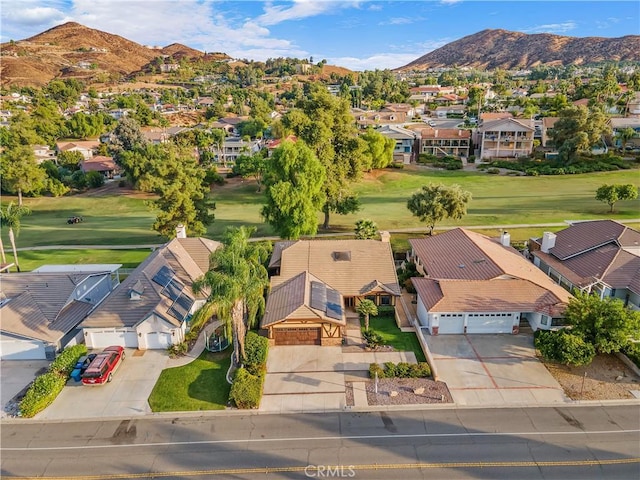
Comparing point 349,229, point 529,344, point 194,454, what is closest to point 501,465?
point 529,344

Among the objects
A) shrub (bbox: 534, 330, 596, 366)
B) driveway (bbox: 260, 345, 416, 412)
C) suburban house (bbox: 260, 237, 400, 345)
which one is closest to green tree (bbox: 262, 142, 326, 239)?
suburban house (bbox: 260, 237, 400, 345)

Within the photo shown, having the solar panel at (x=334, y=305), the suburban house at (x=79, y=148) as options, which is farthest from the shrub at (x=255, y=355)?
the suburban house at (x=79, y=148)

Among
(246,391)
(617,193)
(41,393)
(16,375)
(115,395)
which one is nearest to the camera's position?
(246,391)

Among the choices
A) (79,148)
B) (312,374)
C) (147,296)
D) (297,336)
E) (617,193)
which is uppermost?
(79,148)

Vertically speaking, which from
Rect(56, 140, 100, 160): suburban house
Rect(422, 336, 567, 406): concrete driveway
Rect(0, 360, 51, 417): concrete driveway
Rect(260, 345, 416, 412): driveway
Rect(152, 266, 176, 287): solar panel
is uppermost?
Rect(56, 140, 100, 160): suburban house

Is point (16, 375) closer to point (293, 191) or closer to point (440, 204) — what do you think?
point (293, 191)

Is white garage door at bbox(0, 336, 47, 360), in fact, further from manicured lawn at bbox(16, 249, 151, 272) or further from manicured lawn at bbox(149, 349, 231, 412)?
manicured lawn at bbox(16, 249, 151, 272)

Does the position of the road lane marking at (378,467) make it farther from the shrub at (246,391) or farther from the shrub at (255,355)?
the shrub at (255,355)
